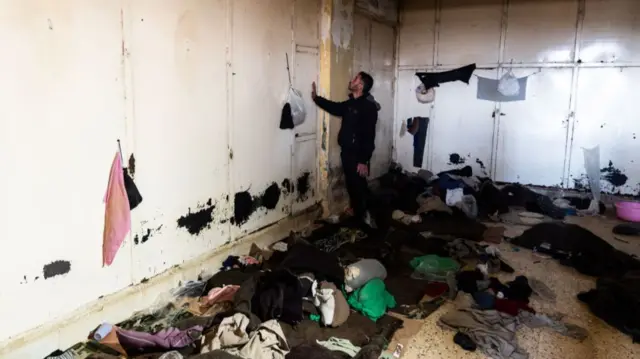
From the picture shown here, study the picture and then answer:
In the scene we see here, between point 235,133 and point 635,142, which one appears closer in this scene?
point 235,133

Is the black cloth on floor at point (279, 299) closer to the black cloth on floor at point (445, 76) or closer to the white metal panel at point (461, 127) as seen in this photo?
the white metal panel at point (461, 127)

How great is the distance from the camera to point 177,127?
358 cm

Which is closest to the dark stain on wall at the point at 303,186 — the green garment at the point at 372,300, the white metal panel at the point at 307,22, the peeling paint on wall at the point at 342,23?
the white metal panel at the point at 307,22

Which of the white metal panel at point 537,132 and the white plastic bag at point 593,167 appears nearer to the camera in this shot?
the white plastic bag at point 593,167

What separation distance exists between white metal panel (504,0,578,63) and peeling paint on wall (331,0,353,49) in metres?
2.37

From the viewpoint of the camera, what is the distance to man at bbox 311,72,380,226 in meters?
5.43

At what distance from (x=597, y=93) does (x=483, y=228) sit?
255 cm

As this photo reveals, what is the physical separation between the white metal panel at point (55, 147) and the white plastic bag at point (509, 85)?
17.4ft

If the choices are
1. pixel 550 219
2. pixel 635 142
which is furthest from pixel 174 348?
pixel 635 142

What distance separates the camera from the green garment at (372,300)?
3.45 m

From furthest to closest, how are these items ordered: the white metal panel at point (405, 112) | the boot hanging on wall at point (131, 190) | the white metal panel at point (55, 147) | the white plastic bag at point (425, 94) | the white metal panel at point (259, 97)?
1. the white metal panel at point (405, 112)
2. the white plastic bag at point (425, 94)
3. the white metal panel at point (259, 97)
4. the boot hanging on wall at point (131, 190)
5. the white metal panel at point (55, 147)

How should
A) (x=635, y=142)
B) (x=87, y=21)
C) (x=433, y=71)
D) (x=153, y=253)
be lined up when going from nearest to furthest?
(x=87, y=21), (x=153, y=253), (x=635, y=142), (x=433, y=71)

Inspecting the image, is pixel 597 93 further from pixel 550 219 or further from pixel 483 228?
pixel 483 228

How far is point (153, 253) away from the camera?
11.4 feet
